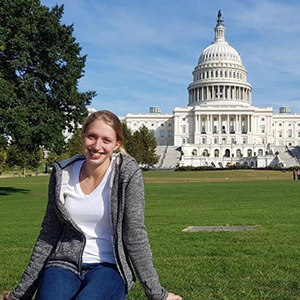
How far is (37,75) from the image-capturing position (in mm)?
28016

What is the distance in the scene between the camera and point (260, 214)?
15.5m

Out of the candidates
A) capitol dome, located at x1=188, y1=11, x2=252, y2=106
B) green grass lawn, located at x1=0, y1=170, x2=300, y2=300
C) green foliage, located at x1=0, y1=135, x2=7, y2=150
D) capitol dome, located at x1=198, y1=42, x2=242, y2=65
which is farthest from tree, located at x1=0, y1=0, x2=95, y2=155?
capitol dome, located at x1=198, y1=42, x2=242, y2=65

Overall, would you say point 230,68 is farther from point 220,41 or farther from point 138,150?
point 138,150

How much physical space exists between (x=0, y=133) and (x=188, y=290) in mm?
21382

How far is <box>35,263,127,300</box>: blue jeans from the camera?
12.2 ft

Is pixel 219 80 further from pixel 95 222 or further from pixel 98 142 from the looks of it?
pixel 95 222

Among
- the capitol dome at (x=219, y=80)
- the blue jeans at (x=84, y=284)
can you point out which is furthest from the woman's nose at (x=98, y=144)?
the capitol dome at (x=219, y=80)

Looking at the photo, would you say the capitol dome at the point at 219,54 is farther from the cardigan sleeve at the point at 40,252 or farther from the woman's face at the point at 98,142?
the cardigan sleeve at the point at 40,252

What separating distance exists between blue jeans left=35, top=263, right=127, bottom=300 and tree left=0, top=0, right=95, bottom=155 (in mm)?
21695

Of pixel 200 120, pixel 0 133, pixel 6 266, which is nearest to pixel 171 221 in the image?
pixel 6 266

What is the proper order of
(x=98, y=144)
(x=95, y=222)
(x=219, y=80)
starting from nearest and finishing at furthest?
(x=95, y=222) < (x=98, y=144) < (x=219, y=80)

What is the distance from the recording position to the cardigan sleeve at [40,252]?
4.07 m

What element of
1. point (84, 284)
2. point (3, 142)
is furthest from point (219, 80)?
point (84, 284)

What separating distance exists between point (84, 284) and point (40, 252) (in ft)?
1.74
